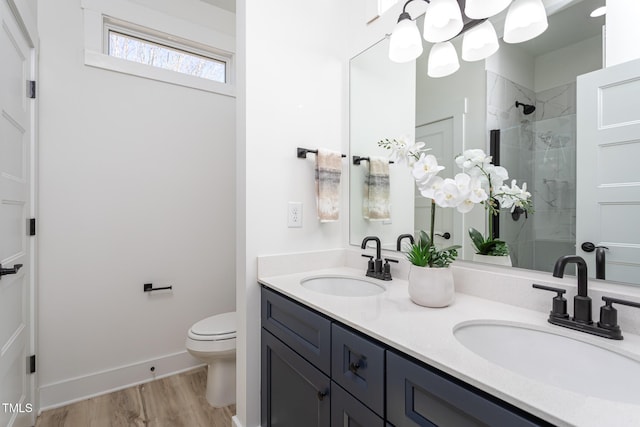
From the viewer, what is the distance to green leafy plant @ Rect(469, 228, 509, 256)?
1.09 meters

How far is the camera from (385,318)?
0.90 meters

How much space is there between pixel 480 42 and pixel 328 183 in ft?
2.83

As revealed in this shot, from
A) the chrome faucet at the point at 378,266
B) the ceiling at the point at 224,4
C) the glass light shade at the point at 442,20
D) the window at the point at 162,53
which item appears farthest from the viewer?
the ceiling at the point at 224,4

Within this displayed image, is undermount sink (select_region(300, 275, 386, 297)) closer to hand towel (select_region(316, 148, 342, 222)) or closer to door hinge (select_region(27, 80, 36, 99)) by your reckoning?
hand towel (select_region(316, 148, 342, 222))

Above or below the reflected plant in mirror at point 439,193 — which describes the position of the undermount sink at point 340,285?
below

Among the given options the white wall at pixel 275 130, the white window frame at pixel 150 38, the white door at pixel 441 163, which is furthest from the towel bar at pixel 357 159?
the white window frame at pixel 150 38

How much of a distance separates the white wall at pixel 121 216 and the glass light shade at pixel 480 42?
181 cm

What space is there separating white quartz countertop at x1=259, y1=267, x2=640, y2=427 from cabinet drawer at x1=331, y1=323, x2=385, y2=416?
0.04 meters

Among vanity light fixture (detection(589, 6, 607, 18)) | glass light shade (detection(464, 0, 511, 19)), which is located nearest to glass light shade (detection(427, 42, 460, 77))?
glass light shade (detection(464, 0, 511, 19))

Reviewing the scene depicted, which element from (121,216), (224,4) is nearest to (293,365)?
(121,216)

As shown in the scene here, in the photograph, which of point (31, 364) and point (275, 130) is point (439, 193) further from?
point (31, 364)

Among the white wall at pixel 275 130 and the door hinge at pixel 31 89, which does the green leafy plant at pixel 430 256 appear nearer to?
the white wall at pixel 275 130

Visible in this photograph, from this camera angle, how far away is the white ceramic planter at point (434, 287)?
99 cm

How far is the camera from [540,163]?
1001 mm
